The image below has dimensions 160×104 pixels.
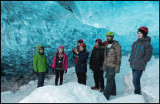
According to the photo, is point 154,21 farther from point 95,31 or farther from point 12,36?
point 12,36

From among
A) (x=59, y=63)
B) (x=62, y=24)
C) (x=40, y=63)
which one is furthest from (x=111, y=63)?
(x=62, y=24)

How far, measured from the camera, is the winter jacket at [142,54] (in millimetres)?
3156

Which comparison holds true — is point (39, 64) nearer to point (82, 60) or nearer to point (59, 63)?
point (59, 63)

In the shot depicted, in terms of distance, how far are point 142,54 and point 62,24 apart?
4.97 metres

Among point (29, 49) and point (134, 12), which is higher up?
point (134, 12)

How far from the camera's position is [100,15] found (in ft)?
22.7

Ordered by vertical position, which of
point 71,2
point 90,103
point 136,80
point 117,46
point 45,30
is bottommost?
point 90,103

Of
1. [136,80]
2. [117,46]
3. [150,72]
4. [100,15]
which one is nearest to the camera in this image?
[136,80]

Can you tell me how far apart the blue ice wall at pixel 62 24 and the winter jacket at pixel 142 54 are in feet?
12.3

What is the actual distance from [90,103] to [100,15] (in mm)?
4779

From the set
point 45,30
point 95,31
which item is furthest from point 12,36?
point 95,31

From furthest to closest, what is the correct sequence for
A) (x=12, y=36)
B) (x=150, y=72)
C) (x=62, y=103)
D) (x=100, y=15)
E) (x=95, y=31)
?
(x=95, y=31) < (x=12, y=36) < (x=100, y=15) < (x=150, y=72) < (x=62, y=103)

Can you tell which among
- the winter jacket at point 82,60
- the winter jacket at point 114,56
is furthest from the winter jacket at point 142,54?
the winter jacket at point 82,60

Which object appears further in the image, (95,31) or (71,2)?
(95,31)
